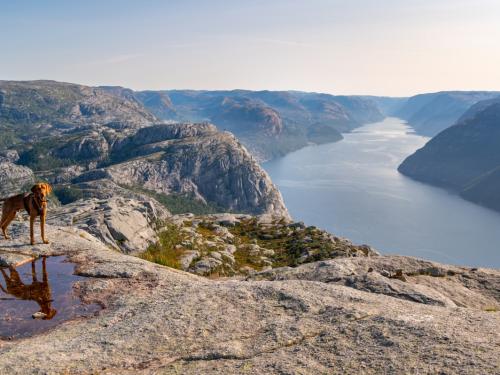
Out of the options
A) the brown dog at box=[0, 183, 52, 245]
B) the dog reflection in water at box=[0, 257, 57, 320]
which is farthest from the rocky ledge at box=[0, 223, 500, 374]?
the brown dog at box=[0, 183, 52, 245]

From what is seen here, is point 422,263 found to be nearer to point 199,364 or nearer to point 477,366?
point 477,366

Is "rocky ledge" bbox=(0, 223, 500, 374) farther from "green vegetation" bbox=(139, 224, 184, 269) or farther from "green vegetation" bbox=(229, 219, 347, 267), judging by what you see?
"green vegetation" bbox=(229, 219, 347, 267)

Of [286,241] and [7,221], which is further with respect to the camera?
[286,241]

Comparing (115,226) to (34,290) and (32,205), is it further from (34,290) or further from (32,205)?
(34,290)

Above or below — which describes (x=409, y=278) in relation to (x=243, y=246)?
above

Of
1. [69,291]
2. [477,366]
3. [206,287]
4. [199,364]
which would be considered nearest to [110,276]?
[69,291]

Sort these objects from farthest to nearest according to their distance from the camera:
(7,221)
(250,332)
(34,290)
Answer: (7,221) → (34,290) → (250,332)

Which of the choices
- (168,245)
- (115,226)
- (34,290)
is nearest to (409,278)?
(34,290)
